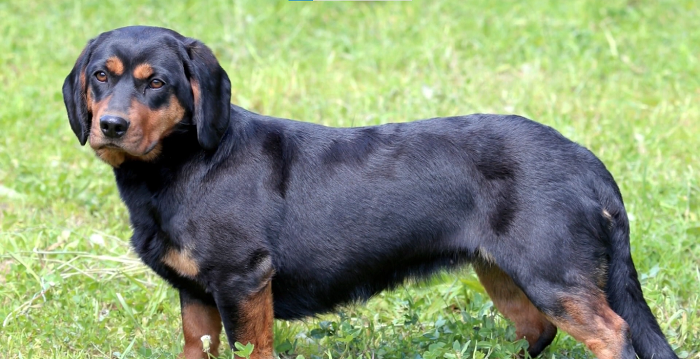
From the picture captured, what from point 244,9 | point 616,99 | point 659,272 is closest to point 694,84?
point 616,99

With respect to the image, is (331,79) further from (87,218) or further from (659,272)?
(659,272)

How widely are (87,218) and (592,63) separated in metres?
4.94

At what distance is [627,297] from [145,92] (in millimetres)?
2333

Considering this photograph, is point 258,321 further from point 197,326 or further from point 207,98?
point 207,98

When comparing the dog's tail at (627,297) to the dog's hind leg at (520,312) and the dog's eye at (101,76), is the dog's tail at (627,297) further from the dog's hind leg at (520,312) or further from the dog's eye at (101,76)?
the dog's eye at (101,76)

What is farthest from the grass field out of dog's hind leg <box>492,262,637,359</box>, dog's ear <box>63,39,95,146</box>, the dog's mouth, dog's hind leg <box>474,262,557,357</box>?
dog's ear <box>63,39,95,146</box>

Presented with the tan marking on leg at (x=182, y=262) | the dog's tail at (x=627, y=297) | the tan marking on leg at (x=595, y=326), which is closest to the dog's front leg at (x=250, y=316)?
the tan marking on leg at (x=182, y=262)

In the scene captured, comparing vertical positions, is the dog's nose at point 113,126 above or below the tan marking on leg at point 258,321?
above

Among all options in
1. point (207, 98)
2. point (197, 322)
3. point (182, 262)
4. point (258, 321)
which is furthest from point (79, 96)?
point (258, 321)

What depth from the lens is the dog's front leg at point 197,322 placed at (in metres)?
4.45

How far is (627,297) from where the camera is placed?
423 centimetres

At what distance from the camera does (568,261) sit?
13.3 ft

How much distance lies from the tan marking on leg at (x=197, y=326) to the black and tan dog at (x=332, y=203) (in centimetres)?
14

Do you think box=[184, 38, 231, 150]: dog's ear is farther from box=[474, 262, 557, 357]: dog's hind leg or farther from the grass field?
box=[474, 262, 557, 357]: dog's hind leg
